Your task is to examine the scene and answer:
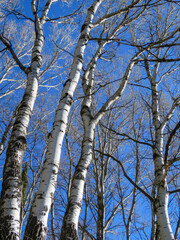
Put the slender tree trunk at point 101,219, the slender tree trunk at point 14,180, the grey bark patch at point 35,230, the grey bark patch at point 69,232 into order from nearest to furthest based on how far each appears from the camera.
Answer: the slender tree trunk at point 14,180
the grey bark patch at point 35,230
the grey bark patch at point 69,232
the slender tree trunk at point 101,219

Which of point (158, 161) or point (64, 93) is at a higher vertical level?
point (64, 93)

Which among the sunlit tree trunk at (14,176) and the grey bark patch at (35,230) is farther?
the grey bark patch at (35,230)

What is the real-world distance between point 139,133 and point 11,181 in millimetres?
4350

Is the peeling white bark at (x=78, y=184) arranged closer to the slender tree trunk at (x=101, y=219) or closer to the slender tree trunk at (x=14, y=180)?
the slender tree trunk at (x=14, y=180)

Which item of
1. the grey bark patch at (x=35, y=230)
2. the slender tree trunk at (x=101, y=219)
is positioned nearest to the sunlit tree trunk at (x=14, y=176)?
the grey bark patch at (x=35, y=230)

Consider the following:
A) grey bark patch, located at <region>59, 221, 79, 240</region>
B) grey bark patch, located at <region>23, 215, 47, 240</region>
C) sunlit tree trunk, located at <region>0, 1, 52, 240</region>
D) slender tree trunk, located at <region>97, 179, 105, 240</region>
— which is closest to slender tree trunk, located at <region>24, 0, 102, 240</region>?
grey bark patch, located at <region>23, 215, 47, 240</region>

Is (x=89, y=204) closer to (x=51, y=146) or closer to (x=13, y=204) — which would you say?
(x=51, y=146)

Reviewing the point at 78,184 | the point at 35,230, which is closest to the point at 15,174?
the point at 35,230

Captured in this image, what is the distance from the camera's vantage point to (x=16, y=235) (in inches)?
62.5

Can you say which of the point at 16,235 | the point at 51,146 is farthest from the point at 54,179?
the point at 16,235

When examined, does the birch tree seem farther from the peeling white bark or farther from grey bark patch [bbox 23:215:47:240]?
the peeling white bark

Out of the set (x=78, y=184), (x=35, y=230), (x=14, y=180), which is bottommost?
(x=35, y=230)

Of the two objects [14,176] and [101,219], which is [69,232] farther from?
[101,219]

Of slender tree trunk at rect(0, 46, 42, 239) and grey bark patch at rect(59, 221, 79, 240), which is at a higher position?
slender tree trunk at rect(0, 46, 42, 239)
